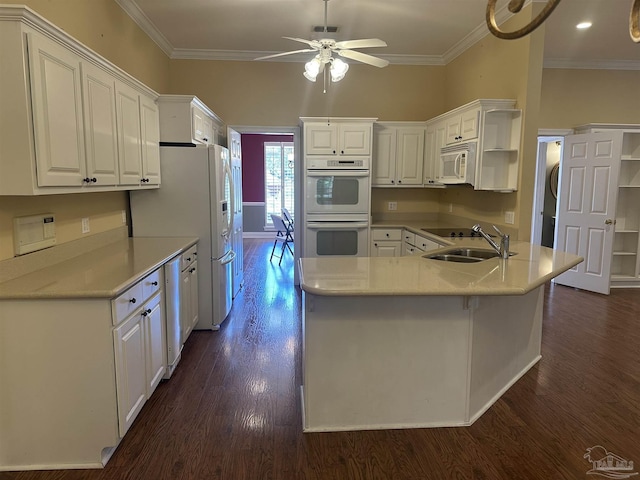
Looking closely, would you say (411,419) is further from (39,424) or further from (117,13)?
(117,13)

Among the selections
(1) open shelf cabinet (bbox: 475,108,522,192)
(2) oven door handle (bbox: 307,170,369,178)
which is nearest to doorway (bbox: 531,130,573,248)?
(1) open shelf cabinet (bbox: 475,108,522,192)

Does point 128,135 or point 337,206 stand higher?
point 128,135

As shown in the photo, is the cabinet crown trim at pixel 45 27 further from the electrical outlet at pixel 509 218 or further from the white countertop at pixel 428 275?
the electrical outlet at pixel 509 218

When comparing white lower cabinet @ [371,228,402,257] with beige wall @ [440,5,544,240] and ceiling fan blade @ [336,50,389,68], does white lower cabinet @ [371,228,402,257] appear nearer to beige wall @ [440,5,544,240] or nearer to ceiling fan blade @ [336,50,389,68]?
beige wall @ [440,5,544,240]

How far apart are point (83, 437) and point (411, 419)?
168 centimetres

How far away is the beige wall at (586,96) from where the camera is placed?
17.1ft

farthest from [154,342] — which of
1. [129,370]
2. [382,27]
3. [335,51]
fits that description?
[382,27]

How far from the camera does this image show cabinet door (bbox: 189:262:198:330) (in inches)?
135

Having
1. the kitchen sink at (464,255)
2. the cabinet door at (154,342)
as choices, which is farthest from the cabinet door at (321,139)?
the cabinet door at (154,342)

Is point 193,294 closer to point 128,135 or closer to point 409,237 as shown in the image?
point 128,135

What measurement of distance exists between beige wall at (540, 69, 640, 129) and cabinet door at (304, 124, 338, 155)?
9.01 ft

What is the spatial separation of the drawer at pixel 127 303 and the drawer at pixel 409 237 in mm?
3043

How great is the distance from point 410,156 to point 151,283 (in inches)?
140

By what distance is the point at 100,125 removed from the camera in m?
2.41
